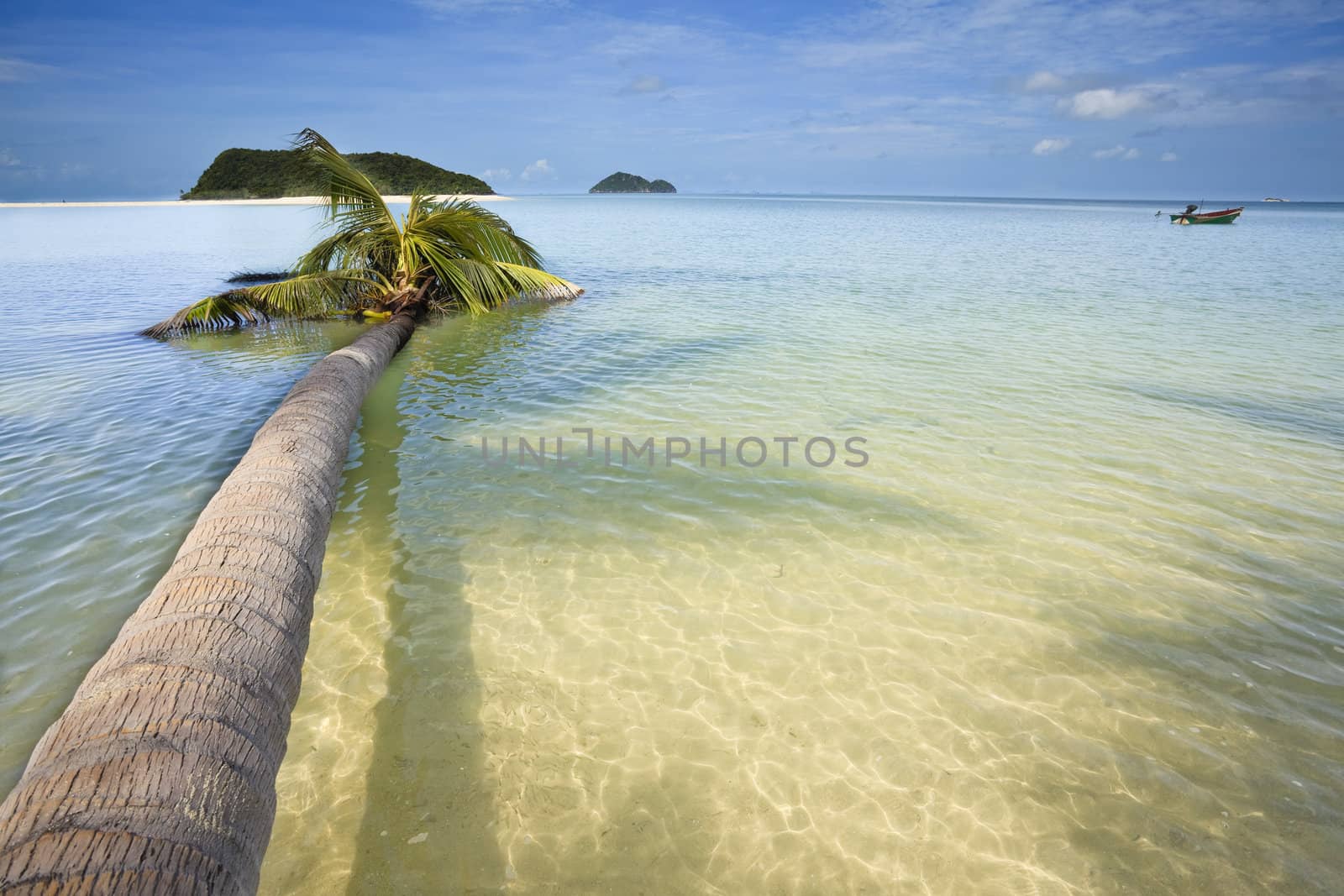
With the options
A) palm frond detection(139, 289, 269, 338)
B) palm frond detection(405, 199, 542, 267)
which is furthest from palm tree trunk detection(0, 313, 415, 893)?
palm frond detection(405, 199, 542, 267)

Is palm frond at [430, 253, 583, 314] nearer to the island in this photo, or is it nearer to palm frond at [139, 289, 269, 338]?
palm frond at [139, 289, 269, 338]

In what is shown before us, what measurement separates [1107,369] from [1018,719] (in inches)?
375

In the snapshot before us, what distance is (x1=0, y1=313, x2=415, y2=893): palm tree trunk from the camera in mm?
2059

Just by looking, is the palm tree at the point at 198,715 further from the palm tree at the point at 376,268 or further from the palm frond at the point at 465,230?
the palm frond at the point at 465,230

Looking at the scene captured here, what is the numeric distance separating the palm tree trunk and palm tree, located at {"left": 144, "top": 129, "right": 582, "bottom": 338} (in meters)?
11.6

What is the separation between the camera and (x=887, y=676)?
422cm

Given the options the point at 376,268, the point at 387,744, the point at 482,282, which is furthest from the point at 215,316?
the point at 387,744

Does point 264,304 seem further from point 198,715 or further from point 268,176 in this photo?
point 268,176

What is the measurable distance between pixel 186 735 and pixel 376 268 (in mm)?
15078

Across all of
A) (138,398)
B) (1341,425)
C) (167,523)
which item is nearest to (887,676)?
(167,523)

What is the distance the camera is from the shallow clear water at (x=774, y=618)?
3156mm

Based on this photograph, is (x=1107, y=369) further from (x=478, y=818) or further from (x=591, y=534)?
(x=478, y=818)

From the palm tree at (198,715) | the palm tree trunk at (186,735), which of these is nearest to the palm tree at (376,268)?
the palm tree at (198,715)

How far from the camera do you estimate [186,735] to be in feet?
8.36
